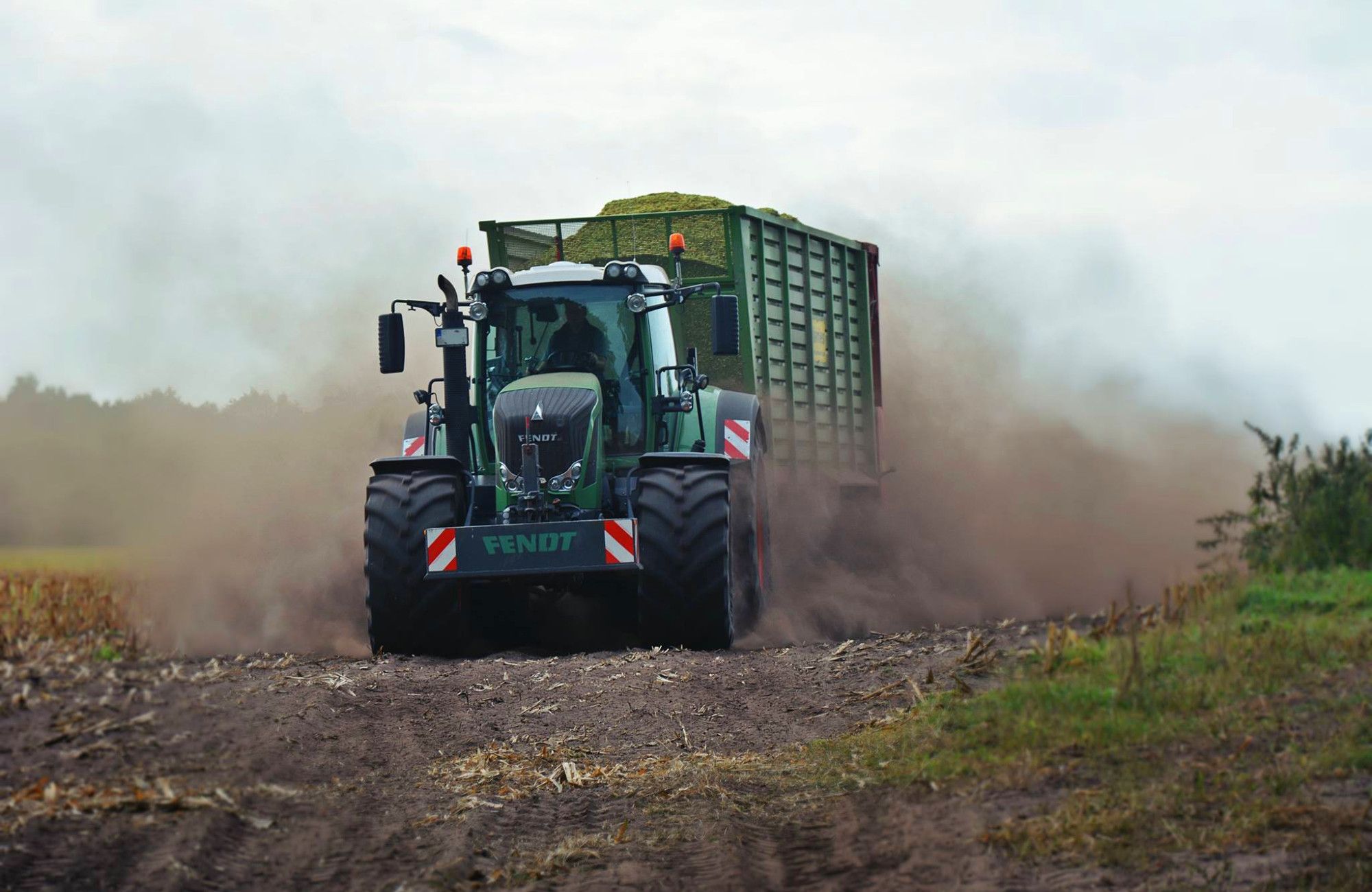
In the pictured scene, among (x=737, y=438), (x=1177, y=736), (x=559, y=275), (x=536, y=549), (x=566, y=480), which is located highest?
(x=559, y=275)

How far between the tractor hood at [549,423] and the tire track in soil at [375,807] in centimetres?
280

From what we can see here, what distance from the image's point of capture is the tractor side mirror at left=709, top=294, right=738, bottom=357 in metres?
11.3

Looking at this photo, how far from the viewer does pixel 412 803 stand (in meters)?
6.48

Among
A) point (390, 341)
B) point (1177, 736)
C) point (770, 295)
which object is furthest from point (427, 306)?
point (1177, 736)

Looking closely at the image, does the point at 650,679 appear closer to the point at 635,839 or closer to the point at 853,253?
the point at 635,839

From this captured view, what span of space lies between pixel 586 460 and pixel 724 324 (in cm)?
143

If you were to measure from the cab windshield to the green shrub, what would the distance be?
444 centimetres

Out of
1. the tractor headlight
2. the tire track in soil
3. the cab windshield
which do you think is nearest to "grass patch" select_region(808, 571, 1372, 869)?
the tire track in soil

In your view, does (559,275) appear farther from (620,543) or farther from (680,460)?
(620,543)

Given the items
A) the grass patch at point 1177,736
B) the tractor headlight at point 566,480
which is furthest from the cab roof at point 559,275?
the grass patch at point 1177,736

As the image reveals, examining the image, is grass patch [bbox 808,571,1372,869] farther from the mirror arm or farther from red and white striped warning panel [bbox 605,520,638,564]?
the mirror arm

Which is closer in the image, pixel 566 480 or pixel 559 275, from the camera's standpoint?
pixel 566 480

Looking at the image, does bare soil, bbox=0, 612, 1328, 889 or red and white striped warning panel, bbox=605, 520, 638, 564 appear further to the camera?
red and white striped warning panel, bbox=605, 520, 638, 564

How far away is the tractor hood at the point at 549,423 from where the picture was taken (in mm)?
10945
